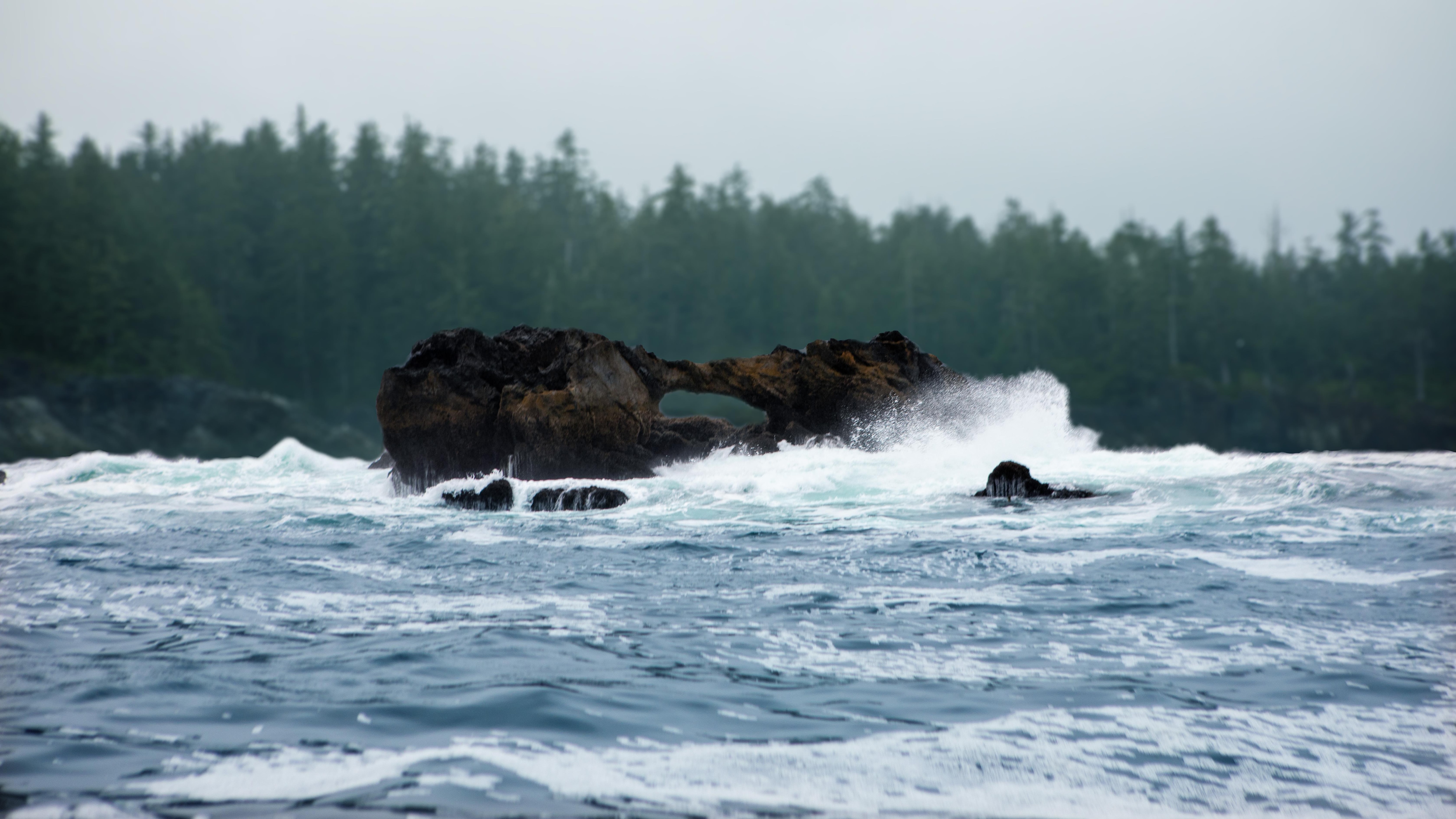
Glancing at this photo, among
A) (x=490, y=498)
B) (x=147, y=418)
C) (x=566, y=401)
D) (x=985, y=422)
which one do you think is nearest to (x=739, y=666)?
(x=490, y=498)

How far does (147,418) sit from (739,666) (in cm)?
4789

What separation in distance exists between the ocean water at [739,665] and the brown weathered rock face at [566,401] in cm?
391

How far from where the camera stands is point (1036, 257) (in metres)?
78.8

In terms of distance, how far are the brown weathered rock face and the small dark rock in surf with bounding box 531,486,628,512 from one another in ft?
7.35

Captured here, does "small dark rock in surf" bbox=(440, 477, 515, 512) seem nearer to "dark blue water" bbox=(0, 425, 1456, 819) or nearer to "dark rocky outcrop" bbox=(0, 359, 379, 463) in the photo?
"dark blue water" bbox=(0, 425, 1456, 819)

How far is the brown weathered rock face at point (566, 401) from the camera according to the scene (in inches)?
666

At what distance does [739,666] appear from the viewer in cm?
620

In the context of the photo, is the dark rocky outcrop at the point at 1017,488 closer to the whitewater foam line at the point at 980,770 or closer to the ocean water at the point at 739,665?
the ocean water at the point at 739,665

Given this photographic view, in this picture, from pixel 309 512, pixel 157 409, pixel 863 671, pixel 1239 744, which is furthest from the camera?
pixel 157 409

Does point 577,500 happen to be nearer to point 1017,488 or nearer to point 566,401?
point 566,401

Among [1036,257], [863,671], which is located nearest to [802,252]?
[1036,257]

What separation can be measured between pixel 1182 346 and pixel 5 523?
239 feet

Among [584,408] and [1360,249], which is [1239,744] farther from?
[1360,249]

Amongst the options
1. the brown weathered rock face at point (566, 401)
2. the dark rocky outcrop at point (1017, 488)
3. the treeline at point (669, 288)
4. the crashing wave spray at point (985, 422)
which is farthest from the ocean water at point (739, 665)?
the treeline at point (669, 288)
